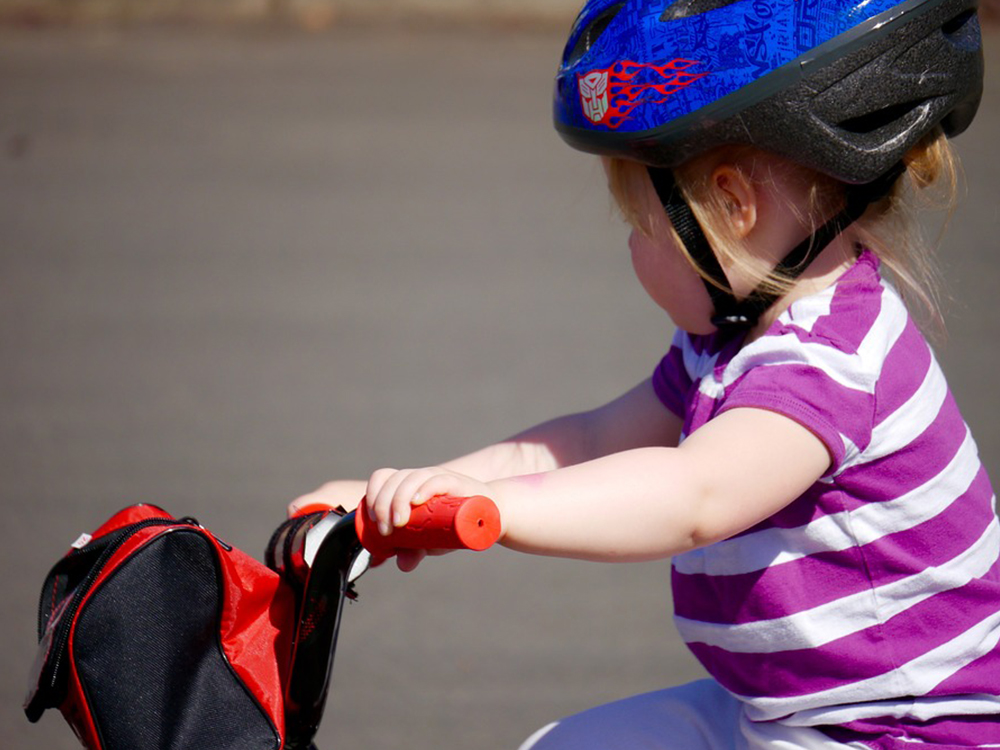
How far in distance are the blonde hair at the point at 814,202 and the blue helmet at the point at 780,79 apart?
0.07m

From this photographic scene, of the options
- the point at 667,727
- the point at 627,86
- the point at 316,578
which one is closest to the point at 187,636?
the point at 316,578

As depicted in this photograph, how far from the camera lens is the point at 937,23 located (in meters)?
2.00

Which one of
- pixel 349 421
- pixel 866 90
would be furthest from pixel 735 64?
pixel 349 421

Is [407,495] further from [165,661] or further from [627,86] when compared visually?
[627,86]

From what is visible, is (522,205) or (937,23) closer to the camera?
(937,23)

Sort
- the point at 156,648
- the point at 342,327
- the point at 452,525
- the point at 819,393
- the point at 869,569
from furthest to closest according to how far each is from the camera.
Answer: the point at 342,327, the point at 869,569, the point at 819,393, the point at 156,648, the point at 452,525

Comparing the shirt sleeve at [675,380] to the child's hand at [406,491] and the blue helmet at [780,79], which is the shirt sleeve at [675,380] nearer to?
the blue helmet at [780,79]

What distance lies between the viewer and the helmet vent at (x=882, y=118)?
2.00 metres

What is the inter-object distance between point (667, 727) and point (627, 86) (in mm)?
1061

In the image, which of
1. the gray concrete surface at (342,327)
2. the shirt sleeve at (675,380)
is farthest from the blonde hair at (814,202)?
the gray concrete surface at (342,327)

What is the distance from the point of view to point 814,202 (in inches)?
80.6

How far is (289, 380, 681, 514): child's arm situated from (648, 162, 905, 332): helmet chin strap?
36cm

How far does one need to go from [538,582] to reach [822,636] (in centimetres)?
252

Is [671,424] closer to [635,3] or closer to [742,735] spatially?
[742,735]
